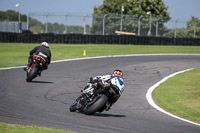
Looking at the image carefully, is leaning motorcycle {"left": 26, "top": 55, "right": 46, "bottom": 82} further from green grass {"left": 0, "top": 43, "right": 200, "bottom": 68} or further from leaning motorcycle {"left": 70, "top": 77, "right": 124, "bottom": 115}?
green grass {"left": 0, "top": 43, "right": 200, "bottom": 68}

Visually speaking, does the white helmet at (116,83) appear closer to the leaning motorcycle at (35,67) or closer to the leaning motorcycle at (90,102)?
the leaning motorcycle at (90,102)

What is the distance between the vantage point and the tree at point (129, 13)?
129ft

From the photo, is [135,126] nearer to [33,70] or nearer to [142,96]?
[142,96]

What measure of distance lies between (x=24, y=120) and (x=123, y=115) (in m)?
2.65

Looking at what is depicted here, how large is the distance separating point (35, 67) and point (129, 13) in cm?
5487

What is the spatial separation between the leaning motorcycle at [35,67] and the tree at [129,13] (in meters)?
25.5

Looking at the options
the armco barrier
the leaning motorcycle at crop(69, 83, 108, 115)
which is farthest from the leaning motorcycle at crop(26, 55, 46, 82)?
the armco barrier

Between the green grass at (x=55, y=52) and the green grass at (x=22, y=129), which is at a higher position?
the green grass at (x=55, y=52)

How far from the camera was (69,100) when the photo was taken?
36.5ft

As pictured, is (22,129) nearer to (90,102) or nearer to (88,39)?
(90,102)

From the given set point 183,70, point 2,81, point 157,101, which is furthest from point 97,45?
point 157,101

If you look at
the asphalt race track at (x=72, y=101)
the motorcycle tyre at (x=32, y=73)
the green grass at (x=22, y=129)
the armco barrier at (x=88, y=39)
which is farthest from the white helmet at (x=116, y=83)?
the armco barrier at (x=88, y=39)

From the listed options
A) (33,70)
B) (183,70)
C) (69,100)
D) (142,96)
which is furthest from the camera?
(183,70)

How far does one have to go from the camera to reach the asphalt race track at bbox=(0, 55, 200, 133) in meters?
7.73
